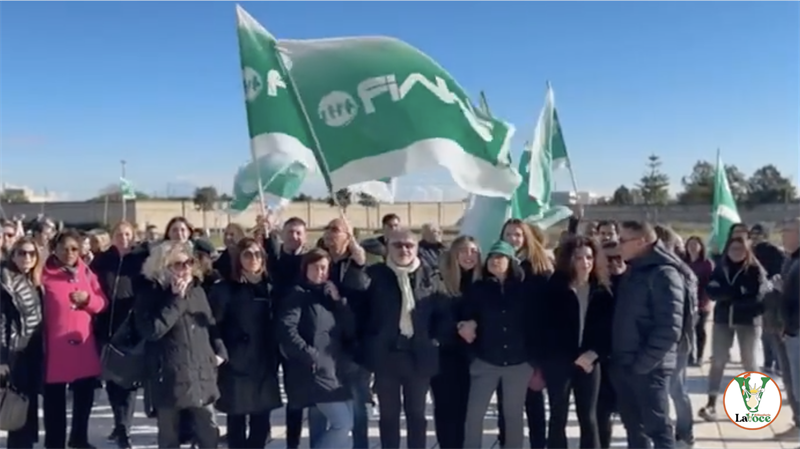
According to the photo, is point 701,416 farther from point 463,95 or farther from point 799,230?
point 463,95

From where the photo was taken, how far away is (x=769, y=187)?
60.3 meters

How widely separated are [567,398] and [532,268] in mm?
943

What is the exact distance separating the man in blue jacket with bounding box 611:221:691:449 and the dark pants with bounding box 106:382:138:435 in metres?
3.82

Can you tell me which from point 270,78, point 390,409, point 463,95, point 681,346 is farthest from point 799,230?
point 270,78

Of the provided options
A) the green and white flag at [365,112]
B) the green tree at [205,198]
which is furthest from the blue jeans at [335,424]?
the green tree at [205,198]

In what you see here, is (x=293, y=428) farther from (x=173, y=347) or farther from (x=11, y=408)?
(x=11, y=408)

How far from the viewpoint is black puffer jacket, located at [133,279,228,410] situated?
220 inches

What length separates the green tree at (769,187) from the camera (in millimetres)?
52266

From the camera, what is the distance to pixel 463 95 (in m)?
7.50

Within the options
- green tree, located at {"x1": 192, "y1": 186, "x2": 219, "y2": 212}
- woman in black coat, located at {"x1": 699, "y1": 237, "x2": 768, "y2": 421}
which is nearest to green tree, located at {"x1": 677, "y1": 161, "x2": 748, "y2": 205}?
green tree, located at {"x1": 192, "y1": 186, "x2": 219, "y2": 212}

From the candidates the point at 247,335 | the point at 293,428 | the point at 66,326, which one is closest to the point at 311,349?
the point at 247,335

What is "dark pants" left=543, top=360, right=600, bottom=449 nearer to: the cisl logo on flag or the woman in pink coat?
the cisl logo on flag

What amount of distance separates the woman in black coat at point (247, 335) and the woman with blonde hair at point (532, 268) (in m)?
1.66

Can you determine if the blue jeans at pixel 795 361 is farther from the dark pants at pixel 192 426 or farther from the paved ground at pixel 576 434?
the dark pants at pixel 192 426
